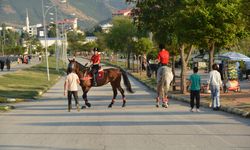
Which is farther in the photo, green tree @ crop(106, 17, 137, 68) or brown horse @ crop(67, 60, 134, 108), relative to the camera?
green tree @ crop(106, 17, 137, 68)

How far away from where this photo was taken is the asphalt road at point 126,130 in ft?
40.9

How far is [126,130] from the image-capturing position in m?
14.9

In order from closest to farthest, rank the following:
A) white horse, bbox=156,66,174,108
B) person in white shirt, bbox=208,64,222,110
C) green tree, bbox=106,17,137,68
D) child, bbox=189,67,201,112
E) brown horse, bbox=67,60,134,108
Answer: child, bbox=189,67,201,112, person in white shirt, bbox=208,64,222,110, white horse, bbox=156,66,174,108, brown horse, bbox=67,60,134,108, green tree, bbox=106,17,137,68

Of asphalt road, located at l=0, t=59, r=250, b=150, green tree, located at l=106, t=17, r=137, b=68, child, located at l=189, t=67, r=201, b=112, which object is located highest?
green tree, located at l=106, t=17, r=137, b=68

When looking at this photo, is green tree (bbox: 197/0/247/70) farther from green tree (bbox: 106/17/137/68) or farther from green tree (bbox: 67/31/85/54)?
green tree (bbox: 67/31/85/54)

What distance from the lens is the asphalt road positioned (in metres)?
12.5

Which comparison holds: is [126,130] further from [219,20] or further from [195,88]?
[219,20]

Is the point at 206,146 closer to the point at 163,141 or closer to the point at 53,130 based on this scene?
the point at 163,141

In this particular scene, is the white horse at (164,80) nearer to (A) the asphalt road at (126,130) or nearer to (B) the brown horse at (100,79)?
(A) the asphalt road at (126,130)

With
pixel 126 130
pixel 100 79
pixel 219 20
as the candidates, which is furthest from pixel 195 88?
pixel 219 20

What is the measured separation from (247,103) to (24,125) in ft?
29.1

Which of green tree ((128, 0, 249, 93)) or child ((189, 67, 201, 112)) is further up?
green tree ((128, 0, 249, 93))

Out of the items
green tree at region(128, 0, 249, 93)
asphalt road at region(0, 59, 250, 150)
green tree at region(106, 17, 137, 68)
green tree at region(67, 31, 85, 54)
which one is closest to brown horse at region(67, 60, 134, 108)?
asphalt road at region(0, 59, 250, 150)

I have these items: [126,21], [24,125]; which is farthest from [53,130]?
[126,21]
